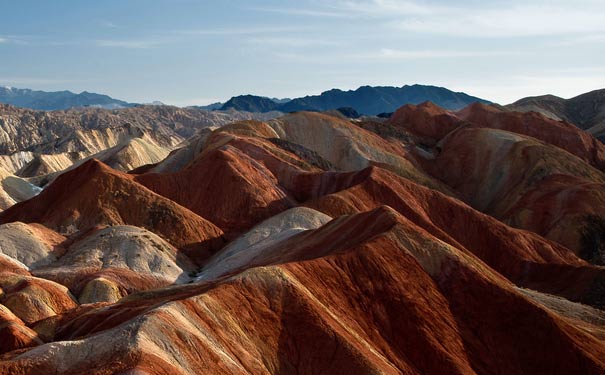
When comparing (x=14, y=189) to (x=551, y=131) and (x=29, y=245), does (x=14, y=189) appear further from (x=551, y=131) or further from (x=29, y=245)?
(x=551, y=131)

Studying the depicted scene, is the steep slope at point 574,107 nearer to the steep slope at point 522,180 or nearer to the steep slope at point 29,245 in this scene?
the steep slope at point 522,180

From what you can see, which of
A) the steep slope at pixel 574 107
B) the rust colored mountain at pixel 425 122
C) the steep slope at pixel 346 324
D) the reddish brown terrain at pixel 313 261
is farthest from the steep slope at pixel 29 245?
the steep slope at pixel 574 107

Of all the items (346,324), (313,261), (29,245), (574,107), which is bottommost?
(29,245)

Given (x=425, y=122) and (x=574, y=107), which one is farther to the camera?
(x=574, y=107)

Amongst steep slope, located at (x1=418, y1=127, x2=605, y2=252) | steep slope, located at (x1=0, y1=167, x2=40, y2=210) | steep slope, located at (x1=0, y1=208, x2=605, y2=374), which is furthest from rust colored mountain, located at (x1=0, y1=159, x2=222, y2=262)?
steep slope, located at (x1=418, y1=127, x2=605, y2=252)

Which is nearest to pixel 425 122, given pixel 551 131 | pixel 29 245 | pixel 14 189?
pixel 551 131

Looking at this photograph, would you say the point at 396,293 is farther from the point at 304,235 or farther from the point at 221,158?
the point at 221,158

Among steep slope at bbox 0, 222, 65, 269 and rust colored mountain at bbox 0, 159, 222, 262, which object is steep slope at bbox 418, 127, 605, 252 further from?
steep slope at bbox 0, 222, 65, 269
